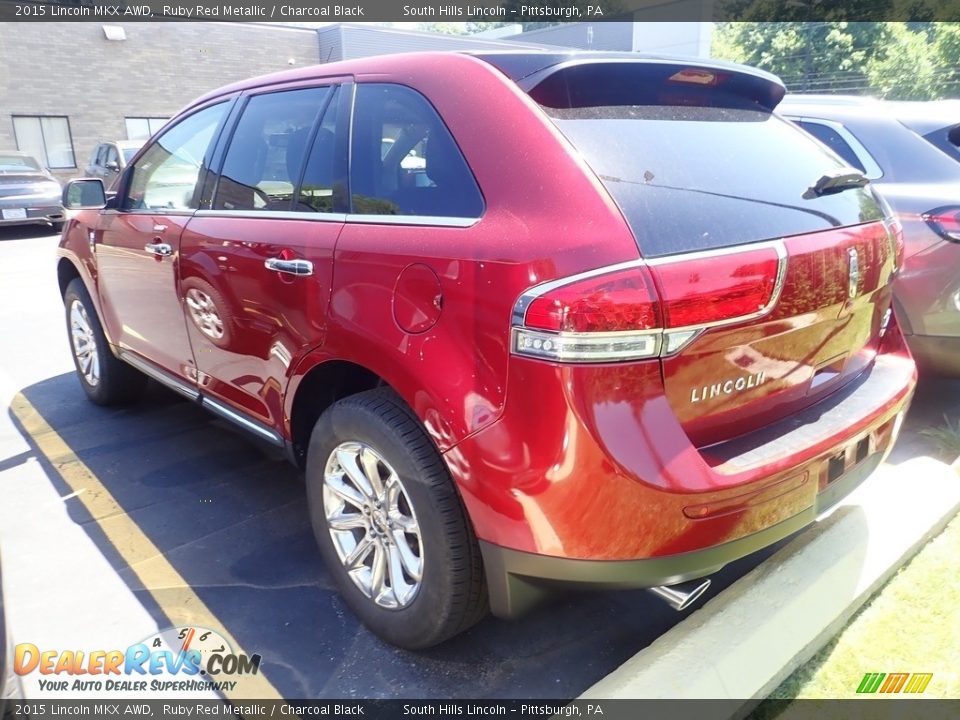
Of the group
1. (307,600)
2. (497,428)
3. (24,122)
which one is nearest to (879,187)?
(497,428)

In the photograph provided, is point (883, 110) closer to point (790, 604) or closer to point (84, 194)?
point (790, 604)

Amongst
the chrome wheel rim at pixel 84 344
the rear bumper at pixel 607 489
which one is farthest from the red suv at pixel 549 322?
the chrome wheel rim at pixel 84 344

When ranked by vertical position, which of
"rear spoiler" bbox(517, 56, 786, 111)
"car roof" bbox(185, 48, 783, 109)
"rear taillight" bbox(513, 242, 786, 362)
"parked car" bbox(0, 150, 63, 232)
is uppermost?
"car roof" bbox(185, 48, 783, 109)

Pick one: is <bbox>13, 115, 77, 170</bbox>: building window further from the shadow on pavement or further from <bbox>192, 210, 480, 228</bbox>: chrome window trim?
<bbox>192, 210, 480, 228</bbox>: chrome window trim

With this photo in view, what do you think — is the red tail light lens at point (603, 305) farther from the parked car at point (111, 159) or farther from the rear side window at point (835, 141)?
the parked car at point (111, 159)

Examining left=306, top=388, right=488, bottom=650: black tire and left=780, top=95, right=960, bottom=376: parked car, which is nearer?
left=306, top=388, right=488, bottom=650: black tire

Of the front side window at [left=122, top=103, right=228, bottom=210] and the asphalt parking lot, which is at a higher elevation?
the front side window at [left=122, top=103, right=228, bottom=210]

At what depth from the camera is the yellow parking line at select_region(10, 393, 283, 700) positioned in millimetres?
2398

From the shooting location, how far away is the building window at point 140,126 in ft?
69.5

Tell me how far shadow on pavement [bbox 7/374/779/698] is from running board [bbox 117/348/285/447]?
461 mm

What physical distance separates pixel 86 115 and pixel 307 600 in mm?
21640

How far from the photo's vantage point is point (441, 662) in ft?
8.09

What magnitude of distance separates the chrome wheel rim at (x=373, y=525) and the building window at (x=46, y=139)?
69.5 ft

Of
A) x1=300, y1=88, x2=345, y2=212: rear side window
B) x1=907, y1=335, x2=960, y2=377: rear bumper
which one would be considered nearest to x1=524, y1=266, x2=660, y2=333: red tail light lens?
x1=300, y1=88, x2=345, y2=212: rear side window
